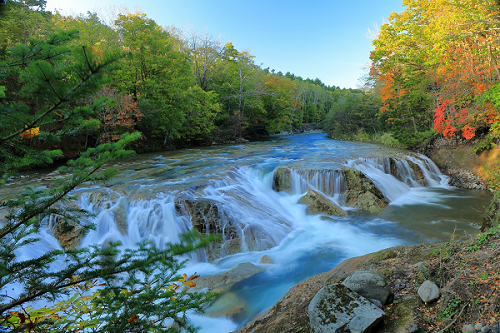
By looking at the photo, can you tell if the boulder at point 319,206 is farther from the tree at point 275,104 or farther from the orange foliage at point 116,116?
the tree at point 275,104

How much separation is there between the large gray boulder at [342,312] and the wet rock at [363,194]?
23.8 feet

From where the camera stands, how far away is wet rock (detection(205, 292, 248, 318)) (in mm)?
4352

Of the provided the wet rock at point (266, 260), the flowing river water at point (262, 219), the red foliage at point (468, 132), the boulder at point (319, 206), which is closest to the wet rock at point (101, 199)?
the flowing river water at point (262, 219)

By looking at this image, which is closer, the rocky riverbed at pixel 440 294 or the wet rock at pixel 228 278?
the rocky riverbed at pixel 440 294

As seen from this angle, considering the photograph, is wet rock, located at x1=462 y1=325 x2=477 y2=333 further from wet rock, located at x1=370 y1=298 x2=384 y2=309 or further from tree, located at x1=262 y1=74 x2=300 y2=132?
tree, located at x1=262 y1=74 x2=300 y2=132

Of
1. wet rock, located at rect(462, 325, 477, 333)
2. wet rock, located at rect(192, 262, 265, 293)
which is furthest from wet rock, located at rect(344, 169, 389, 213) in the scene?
wet rock, located at rect(462, 325, 477, 333)

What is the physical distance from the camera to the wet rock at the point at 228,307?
4.35 metres

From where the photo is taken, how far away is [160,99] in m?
16.8

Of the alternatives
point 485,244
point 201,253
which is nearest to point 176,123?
point 201,253

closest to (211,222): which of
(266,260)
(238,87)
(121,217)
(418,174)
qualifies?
(266,260)

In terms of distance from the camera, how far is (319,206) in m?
9.06

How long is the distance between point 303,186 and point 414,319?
8.25 m

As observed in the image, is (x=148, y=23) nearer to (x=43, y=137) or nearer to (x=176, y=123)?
A: (x=176, y=123)

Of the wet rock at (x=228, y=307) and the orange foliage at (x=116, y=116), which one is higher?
the orange foliage at (x=116, y=116)
